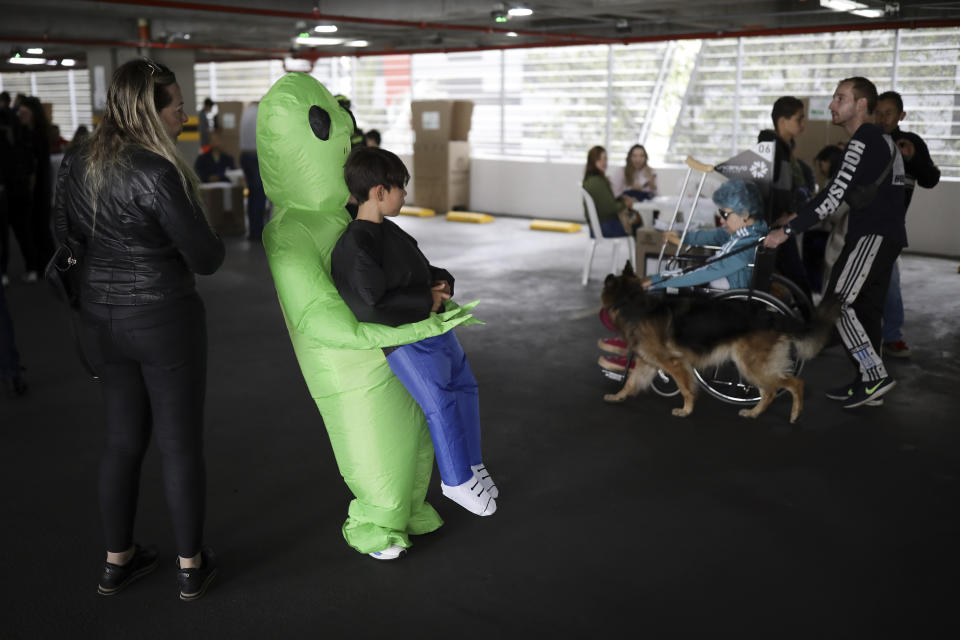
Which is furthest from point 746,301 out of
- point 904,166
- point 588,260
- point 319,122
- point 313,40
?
point 313,40

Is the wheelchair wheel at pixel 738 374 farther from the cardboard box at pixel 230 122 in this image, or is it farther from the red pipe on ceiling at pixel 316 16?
the cardboard box at pixel 230 122

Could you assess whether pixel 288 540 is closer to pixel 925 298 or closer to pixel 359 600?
pixel 359 600

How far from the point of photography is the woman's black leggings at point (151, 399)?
85.2 inches

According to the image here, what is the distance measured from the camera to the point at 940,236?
8.49 metres

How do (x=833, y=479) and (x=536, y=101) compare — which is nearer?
(x=833, y=479)

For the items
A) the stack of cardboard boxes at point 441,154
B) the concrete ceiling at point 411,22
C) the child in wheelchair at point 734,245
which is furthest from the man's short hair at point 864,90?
the stack of cardboard boxes at point 441,154

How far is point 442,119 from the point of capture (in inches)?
451

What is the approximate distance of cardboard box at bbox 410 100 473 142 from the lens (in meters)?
11.4

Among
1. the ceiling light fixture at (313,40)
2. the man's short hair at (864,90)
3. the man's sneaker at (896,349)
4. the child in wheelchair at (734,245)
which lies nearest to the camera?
the man's short hair at (864,90)

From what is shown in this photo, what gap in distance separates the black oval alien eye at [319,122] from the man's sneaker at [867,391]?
2.94 metres

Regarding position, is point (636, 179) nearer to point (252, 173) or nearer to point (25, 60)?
point (252, 173)

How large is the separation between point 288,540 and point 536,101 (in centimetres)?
987

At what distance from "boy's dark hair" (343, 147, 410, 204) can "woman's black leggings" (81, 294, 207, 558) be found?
563 millimetres

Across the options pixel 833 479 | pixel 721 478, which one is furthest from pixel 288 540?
pixel 833 479
